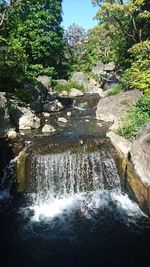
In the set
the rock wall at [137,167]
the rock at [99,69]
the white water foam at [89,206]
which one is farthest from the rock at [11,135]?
the rock at [99,69]

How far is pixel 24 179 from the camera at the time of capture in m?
11.7

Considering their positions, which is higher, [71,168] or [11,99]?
[11,99]

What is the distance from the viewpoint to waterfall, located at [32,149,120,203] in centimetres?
1160

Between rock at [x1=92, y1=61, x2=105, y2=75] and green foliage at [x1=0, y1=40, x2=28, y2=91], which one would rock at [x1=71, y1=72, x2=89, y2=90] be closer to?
rock at [x1=92, y1=61, x2=105, y2=75]

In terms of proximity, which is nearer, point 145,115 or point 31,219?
point 31,219

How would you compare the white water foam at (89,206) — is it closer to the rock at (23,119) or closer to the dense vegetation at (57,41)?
the dense vegetation at (57,41)

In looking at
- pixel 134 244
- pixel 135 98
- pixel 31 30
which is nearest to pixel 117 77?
pixel 31 30

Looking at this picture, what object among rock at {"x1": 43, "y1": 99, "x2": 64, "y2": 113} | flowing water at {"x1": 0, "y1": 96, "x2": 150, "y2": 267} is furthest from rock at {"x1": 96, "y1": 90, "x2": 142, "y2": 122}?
rock at {"x1": 43, "y1": 99, "x2": 64, "y2": 113}

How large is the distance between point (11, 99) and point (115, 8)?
8257mm

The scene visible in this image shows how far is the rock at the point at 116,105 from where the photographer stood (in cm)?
1548

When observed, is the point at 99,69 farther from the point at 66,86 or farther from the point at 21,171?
the point at 21,171

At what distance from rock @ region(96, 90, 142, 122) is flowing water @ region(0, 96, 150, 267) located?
2240mm

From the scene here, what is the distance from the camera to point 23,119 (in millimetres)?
15070

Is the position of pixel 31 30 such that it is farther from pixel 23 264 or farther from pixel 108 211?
pixel 23 264
